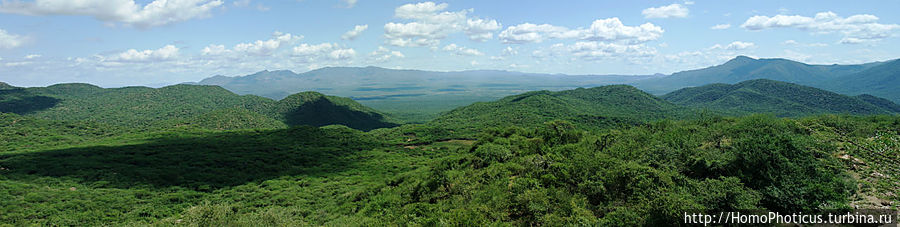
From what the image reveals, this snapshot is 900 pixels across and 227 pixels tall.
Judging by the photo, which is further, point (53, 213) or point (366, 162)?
point (366, 162)

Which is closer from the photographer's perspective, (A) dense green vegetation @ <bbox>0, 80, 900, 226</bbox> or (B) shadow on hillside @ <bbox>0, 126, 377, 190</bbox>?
(A) dense green vegetation @ <bbox>0, 80, 900, 226</bbox>

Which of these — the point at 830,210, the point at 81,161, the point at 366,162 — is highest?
the point at 830,210

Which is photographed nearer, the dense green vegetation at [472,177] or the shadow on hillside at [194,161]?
the dense green vegetation at [472,177]

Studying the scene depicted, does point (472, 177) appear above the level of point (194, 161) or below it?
above

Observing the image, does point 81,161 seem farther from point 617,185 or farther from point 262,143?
point 617,185

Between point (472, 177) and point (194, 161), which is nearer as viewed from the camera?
point (472, 177)

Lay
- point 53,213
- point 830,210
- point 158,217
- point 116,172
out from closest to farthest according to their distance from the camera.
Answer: point 830,210, point 53,213, point 158,217, point 116,172

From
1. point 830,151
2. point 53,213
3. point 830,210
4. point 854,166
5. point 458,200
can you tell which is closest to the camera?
point 830,210

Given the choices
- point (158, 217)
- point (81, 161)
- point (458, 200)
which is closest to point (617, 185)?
point (458, 200)
